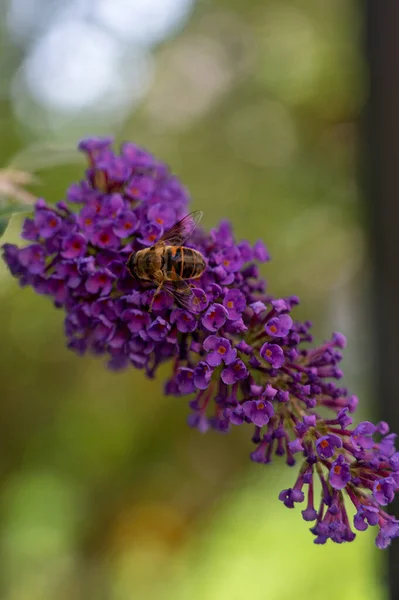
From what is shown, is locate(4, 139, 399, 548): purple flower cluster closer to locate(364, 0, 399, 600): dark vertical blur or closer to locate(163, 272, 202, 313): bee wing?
locate(163, 272, 202, 313): bee wing

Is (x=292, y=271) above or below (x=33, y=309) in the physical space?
above

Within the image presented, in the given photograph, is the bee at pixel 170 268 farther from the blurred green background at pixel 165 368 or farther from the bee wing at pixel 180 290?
the blurred green background at pixel 165 368

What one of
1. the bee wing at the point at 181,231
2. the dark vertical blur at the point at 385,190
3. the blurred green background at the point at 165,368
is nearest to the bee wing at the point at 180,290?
the bee wing at the point at 181,231

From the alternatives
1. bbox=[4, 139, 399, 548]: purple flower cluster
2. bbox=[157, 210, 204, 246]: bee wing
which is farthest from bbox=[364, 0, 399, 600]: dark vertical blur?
bbox=[157, 210, 204, 246]: bee wing

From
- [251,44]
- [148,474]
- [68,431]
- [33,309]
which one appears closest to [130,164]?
[33,309]

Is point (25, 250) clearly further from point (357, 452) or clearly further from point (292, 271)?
point (292, 271)
